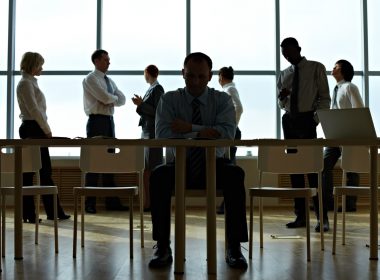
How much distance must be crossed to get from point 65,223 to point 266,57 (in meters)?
3.39

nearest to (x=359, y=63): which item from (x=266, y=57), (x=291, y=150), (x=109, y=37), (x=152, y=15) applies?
(x=266, y=57)

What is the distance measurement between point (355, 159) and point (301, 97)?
3.51 ft

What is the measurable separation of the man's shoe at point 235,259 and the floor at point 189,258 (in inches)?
1.3

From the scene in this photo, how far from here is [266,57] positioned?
7.36 m

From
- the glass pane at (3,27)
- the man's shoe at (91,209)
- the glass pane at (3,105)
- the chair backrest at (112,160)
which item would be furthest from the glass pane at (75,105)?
the chair backrest at (112,160)

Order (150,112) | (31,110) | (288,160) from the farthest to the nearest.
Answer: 1. (150,112)
2. (31,110)
3. (288,160)

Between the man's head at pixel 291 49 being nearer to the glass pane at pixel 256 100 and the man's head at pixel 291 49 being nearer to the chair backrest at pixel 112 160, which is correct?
the chair backrest at pixel 112 160

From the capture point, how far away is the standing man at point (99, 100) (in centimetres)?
601

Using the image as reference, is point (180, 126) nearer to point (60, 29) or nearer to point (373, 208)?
point (373, 208)

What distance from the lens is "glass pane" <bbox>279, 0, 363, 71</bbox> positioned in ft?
23.9

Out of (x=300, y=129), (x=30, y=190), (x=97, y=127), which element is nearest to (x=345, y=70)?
(x=300, y=129)

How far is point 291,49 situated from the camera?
479cm

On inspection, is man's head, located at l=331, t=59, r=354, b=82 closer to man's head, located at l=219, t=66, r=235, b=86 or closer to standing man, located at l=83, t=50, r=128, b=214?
man's head, located at l=219, t=66, r=235, b=86

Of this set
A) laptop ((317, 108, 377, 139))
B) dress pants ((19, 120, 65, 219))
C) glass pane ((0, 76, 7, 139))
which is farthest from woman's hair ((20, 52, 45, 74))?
laptop ((317, 108, 377, 139))
